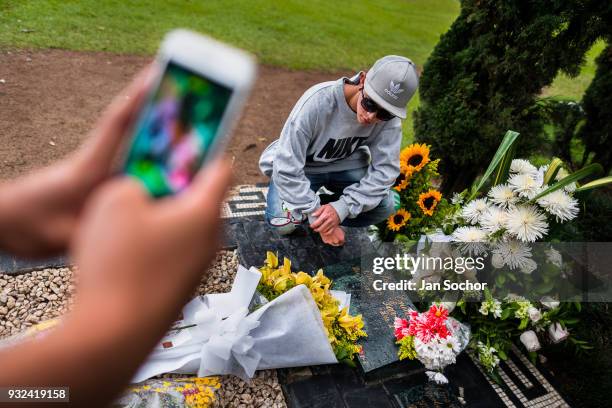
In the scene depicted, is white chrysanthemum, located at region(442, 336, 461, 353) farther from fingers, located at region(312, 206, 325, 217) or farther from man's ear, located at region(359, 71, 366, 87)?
man's ear, located at region(359, 71, 366, 87)

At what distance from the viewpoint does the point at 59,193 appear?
0.87m

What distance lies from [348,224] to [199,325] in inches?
62.2

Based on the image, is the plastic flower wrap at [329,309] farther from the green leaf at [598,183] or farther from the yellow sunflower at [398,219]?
the green leaf at [598,183]

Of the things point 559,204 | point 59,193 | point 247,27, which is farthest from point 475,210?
point 247,27

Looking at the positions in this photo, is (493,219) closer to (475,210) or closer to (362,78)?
(475,210)

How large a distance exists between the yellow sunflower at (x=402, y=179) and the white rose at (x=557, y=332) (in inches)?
54.7

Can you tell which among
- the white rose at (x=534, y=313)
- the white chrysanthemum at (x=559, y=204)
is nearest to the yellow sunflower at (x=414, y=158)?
the white chrysanthemum at (x=559, y=204)

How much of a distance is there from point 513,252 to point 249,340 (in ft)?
5.48

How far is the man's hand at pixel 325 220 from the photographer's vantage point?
120 inches

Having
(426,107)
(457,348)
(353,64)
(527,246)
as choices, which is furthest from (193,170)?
(353,64)

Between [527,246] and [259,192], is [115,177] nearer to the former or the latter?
[527,246]

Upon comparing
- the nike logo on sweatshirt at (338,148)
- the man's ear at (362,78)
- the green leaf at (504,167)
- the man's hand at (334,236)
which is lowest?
the man's hand at (334,236)

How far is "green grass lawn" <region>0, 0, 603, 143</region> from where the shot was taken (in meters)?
6.73

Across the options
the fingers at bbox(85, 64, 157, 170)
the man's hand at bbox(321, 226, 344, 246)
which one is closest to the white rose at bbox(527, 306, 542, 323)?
the man's hand at bbox(321, 226, 344, 246)
